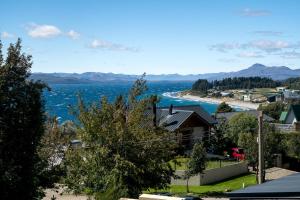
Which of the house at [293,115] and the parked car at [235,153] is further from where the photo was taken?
the house at [293,115]

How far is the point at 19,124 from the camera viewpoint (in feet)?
45.4

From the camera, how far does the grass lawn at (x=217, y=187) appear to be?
3316 centimetres

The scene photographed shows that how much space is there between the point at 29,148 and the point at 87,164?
9.20 m

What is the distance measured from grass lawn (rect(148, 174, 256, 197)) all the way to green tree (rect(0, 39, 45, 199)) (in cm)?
1892

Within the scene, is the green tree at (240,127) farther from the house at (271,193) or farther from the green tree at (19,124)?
the house at (271,193)

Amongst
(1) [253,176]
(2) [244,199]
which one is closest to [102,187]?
(2) [244,199]

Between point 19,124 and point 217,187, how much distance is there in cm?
2424

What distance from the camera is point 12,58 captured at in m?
14.2

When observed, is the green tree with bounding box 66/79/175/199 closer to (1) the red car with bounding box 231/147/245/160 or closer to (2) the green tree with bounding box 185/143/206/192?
(2) the green tree with bounding box 185/143/206/192

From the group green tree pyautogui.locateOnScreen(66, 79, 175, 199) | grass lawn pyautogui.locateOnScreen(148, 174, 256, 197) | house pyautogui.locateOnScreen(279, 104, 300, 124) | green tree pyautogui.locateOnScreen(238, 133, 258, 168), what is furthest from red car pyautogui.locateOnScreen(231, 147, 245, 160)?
house pyautogui.locateOnScreen(279, 104, 300, 124)

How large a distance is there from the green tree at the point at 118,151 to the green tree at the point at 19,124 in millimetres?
8123

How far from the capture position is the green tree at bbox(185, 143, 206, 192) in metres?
34.3

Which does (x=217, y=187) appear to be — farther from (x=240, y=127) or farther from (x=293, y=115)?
(x=293, y=115)

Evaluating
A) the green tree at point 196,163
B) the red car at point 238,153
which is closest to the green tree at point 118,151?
the green tree at point 196,163
